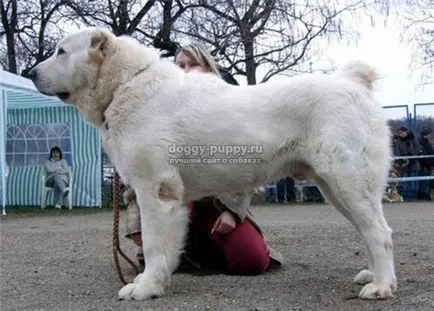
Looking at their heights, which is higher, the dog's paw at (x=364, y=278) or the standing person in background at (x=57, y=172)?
the standing person in background at (x=57, y=172)

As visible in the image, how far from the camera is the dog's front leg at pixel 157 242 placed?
3.77 m

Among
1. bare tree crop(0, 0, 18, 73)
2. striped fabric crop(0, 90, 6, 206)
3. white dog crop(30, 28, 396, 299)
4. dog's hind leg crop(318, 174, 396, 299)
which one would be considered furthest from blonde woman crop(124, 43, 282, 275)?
bare tree crop(0, 0, 18, 73)

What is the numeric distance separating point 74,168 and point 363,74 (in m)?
11.5

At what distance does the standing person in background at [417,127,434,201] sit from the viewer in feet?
48.7

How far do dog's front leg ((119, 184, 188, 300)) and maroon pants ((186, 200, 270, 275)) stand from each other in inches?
34.8

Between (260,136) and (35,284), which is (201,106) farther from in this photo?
(35,284)

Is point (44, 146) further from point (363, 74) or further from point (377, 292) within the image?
point (377, 292)

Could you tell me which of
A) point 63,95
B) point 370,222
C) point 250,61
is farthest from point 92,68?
point 250,61

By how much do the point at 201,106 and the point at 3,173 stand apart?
30.8ft

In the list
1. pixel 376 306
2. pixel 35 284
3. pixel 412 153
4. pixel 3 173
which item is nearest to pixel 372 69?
pixel 376 306

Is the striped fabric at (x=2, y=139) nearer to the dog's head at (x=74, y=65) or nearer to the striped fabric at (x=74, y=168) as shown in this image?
the striped fabric at (x=74, y=168)

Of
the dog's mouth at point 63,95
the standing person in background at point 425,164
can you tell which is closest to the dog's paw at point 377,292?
the dog's mouth at point 63,95

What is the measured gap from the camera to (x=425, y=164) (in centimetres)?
1506

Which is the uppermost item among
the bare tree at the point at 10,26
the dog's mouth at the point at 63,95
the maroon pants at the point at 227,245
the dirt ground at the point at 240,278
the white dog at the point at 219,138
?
the bare tree at the point at 10,26
